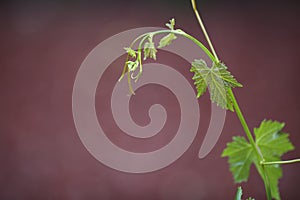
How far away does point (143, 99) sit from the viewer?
1.53 m

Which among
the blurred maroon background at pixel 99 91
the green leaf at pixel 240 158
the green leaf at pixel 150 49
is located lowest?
the green leaf at pixel 240 158

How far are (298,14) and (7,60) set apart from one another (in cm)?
109

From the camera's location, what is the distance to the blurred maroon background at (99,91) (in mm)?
1490

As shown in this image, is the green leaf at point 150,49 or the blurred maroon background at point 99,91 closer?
the green leaf at point 150,49

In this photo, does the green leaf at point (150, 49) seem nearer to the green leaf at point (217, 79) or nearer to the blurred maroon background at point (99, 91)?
the green leaf at point (217, 79)

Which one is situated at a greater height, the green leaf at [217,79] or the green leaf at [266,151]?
the green leaf at [217,79]

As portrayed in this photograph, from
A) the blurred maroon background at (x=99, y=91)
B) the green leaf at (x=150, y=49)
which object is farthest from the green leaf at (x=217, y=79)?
the blurred maroon background at (x=99, y=91)

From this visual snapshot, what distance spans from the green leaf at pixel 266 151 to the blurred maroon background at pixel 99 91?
1.22m

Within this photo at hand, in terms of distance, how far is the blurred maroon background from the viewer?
4.89 feet

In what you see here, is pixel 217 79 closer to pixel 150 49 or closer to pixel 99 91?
pixel 150 49

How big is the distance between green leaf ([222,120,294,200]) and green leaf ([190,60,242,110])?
70 millimetres

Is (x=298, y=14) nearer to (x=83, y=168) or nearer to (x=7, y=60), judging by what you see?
(x=83, y=168)

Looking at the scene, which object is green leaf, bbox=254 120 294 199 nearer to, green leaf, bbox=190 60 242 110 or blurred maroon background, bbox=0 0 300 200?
green leaf, bbox=190 60 242 110

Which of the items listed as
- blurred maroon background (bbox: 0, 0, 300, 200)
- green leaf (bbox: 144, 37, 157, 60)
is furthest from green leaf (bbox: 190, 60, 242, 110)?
blurred maroon background (bbox: 0, 0, 300, 200)
